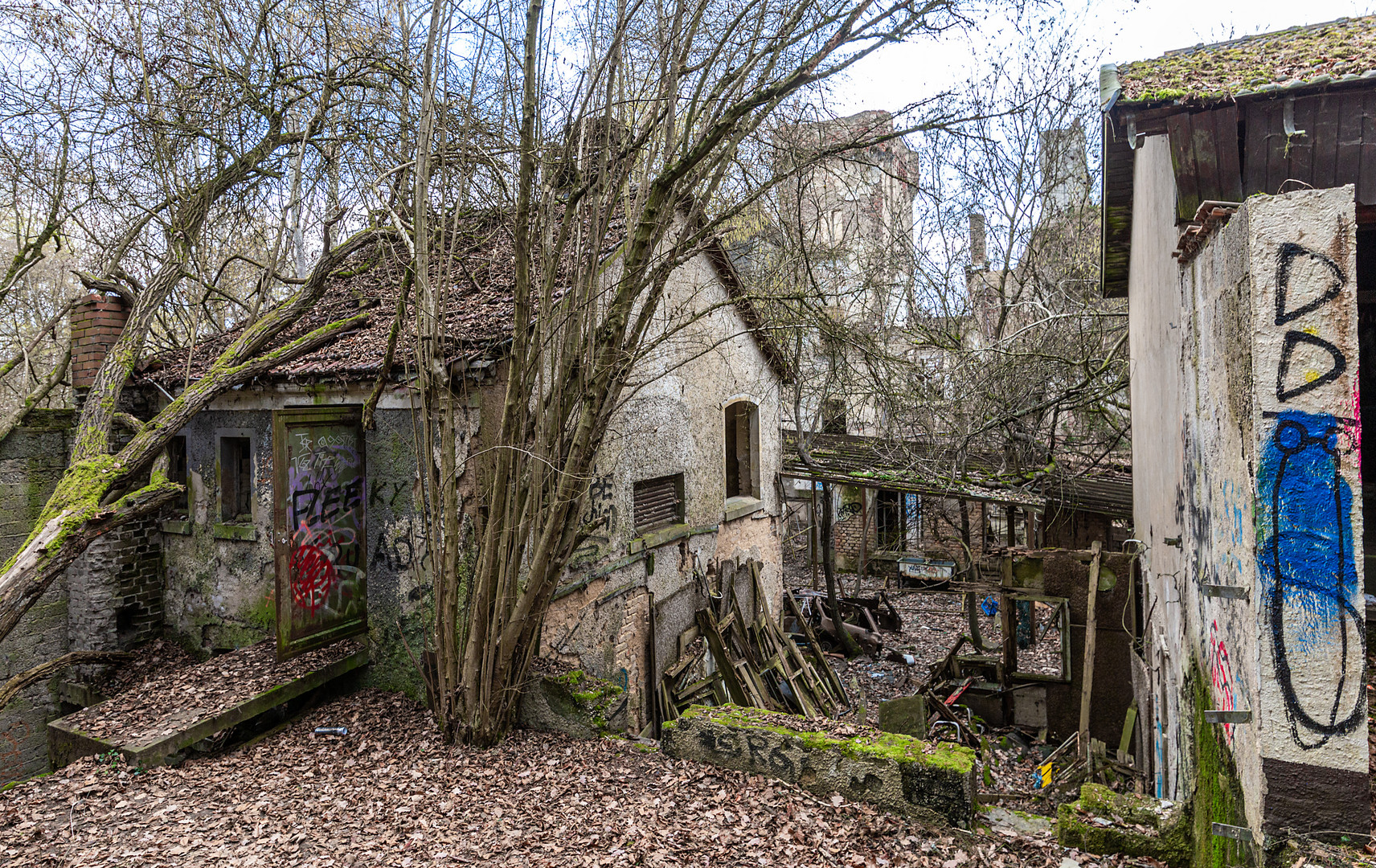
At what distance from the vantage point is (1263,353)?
9.84 ft

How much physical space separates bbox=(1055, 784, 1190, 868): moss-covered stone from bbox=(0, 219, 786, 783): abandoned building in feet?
13.4

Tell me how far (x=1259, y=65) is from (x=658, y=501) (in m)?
6.70

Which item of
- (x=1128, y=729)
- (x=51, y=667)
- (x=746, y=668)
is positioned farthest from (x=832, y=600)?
(x=51, y=667)

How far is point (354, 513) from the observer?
732 cm

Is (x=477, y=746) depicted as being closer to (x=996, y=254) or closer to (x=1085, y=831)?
(x=1085, y=831)

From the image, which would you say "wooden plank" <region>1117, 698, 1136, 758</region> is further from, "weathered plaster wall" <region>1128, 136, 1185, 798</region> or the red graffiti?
the red graffiti

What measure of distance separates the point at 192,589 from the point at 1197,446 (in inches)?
388

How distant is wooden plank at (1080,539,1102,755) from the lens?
27.0 feet

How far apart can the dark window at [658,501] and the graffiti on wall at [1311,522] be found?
6.23m

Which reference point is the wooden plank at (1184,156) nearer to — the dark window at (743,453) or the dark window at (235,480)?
the dark window at (743,453)

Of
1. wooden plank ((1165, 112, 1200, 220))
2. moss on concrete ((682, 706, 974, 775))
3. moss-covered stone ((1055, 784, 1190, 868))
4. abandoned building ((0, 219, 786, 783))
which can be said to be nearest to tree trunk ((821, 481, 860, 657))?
abandoned building ((0, 219, 786, 783))

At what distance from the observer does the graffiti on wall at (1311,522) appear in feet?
9.45

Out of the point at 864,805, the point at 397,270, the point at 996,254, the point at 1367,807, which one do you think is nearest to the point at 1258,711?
the point at 1367,807

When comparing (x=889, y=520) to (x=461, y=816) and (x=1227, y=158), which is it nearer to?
(x=1227, y=158)
